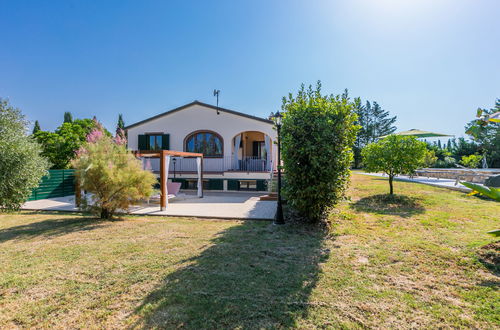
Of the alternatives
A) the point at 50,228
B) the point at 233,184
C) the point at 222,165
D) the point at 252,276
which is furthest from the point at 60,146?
the point at 252,276

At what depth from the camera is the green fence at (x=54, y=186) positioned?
11.7 meters

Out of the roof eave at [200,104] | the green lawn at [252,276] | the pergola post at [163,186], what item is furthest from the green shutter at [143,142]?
the green lawn at [252,276]

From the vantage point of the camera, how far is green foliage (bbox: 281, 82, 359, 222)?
5.93 meters

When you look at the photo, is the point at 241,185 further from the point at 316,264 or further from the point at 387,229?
the point at 316,264

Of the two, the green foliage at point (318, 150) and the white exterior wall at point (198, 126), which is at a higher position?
the white exterior wall at point (198, 126)

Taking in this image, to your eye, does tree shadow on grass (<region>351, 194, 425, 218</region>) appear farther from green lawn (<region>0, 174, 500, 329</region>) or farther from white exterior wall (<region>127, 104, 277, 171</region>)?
white exterior wall (<region>127, 104, 277, 171</region>)

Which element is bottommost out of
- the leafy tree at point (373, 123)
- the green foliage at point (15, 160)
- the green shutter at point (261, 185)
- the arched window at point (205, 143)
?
the green shutter at point (261, 185)

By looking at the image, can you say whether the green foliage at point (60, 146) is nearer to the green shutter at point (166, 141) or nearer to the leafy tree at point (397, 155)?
the green shutter at point (166, 141)

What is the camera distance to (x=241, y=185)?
14.6 m

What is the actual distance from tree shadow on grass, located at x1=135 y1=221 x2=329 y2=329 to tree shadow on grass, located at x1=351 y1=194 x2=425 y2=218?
4161 millimetres

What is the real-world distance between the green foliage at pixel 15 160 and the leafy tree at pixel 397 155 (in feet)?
42.3

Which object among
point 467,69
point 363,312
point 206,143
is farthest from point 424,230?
point 206,143

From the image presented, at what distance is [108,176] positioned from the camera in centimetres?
669

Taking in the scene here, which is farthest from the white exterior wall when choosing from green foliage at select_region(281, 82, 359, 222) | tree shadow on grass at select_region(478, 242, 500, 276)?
tree shadow on grass at select_region(478, 242, 500, 276)
